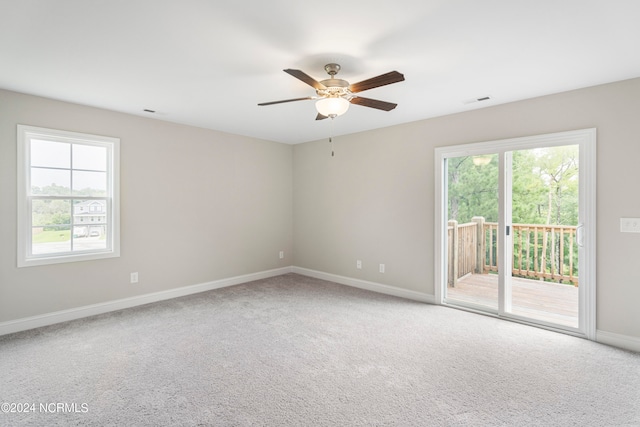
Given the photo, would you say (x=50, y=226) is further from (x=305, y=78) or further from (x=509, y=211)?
(x=509, y=211)

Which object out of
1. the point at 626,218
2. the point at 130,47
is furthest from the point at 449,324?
the point at 130,47

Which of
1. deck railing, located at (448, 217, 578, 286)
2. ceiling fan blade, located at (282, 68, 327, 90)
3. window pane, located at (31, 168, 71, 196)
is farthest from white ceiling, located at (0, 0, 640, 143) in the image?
deck railing, located at (448, 217, 578, 286)

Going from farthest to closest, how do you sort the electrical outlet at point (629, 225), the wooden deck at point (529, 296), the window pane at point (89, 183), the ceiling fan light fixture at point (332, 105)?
1. the window pane at point (89, 183)
2. the wooden deck at point (529, 296)
3. the electrical outlet at point (629, 225)
4. the ceiling fan light fixture at point (332, 105)

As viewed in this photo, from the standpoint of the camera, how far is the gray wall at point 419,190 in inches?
113

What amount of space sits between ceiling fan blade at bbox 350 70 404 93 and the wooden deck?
277 cm

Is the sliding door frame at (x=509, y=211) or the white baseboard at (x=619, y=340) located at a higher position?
the sliding door frame at (x=509, y=211)

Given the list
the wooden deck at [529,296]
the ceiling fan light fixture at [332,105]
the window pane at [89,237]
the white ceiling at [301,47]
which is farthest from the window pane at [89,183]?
the wooden deck at [529,296]

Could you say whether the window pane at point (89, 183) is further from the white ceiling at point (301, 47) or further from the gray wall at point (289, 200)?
the white ceiling at point (301, 47)

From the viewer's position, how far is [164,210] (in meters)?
4.27

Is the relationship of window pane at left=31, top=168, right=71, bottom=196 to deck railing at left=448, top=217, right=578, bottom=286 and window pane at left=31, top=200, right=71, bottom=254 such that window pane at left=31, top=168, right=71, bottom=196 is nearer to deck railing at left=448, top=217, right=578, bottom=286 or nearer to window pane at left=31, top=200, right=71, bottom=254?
window pane at left=31, top=200, right=71, bottom=254

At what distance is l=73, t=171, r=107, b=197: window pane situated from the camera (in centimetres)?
362

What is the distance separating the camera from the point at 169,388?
2.22m

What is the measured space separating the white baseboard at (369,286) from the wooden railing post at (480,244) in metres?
0.74

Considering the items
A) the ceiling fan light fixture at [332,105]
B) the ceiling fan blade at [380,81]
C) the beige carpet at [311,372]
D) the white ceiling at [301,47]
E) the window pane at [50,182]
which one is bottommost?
the beige carpet at [311,372]
